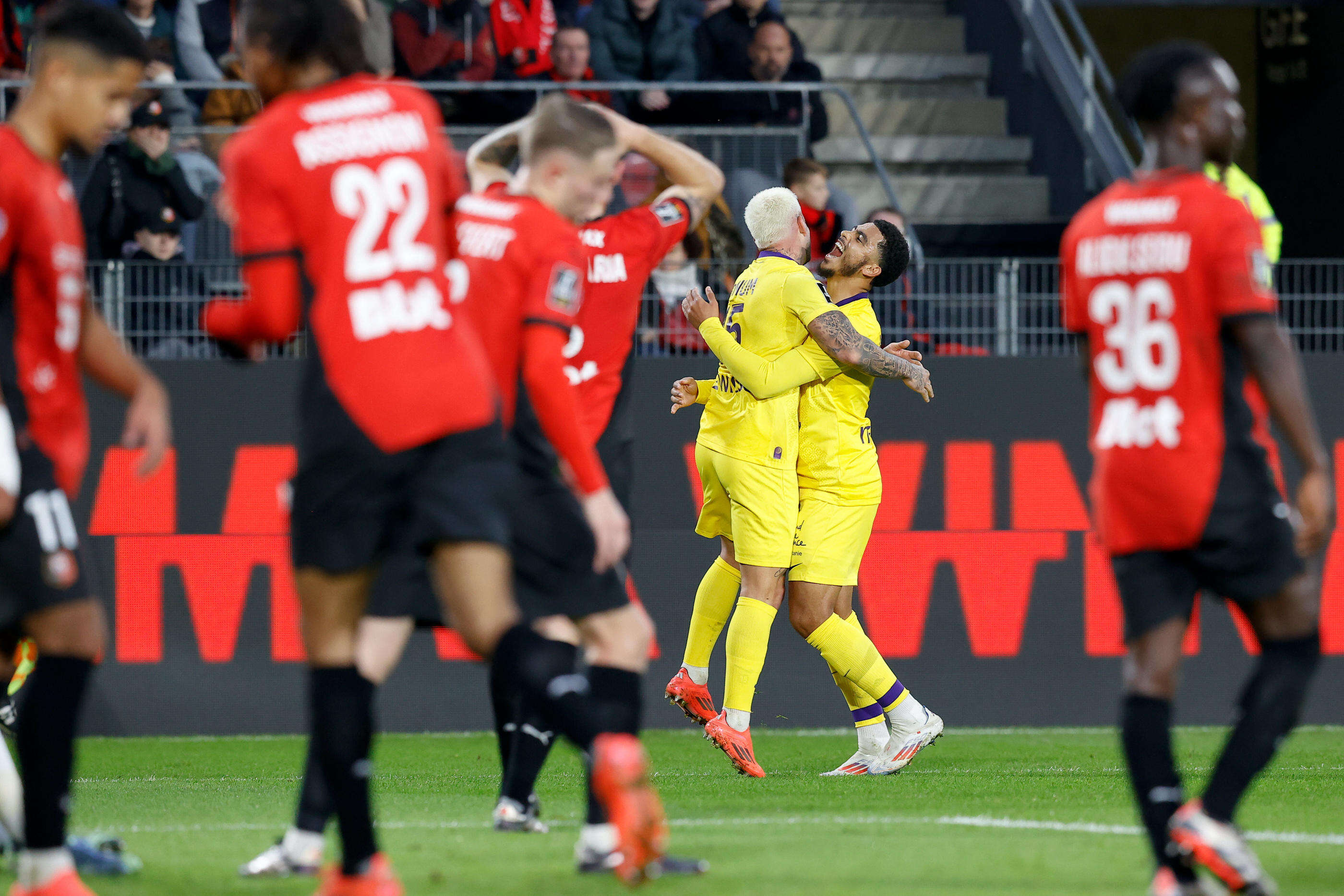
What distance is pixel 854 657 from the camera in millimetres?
7145

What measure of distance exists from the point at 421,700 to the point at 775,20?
5549mm

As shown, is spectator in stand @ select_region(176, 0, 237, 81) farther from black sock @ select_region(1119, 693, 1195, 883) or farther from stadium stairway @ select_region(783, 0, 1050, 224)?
black sock @ select_region(1119, 693, 1195, 883)

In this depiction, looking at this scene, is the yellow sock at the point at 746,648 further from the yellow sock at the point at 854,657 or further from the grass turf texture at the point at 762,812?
the grass turf texture at the point at 762,812

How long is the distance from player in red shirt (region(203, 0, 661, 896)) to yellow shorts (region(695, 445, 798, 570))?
349cm

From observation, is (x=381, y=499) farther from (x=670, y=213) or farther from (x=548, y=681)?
(x=670, y=213)

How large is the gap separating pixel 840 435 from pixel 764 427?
0.36m

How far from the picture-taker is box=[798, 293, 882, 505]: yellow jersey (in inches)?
290

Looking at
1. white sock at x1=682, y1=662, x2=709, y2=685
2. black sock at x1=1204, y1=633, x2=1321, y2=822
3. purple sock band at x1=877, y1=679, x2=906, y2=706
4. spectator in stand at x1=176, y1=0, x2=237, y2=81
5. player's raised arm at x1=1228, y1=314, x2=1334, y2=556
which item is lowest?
purple sock band at x1=877, y1=679, x2=906, y2=706

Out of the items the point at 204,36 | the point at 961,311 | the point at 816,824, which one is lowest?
the point at 816,824

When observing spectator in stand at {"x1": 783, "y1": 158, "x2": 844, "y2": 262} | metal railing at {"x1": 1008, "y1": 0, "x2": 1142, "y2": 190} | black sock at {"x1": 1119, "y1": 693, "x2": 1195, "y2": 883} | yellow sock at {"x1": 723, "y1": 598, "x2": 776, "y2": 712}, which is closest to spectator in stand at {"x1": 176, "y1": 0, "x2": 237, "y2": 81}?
spectator in stand at {"x1": 783, "y1": 158, "x2": 844, "y2": 262}

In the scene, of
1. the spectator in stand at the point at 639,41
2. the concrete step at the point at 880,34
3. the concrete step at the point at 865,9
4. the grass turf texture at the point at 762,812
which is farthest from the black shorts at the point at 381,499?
the concrete step at the point at 865,9

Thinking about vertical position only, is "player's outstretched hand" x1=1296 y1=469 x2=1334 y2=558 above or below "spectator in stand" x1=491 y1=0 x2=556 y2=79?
below

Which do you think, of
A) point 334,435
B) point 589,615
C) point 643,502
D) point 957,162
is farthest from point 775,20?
point 334,435

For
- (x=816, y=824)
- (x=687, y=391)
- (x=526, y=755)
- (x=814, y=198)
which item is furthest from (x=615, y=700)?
(x=814, y=198)
